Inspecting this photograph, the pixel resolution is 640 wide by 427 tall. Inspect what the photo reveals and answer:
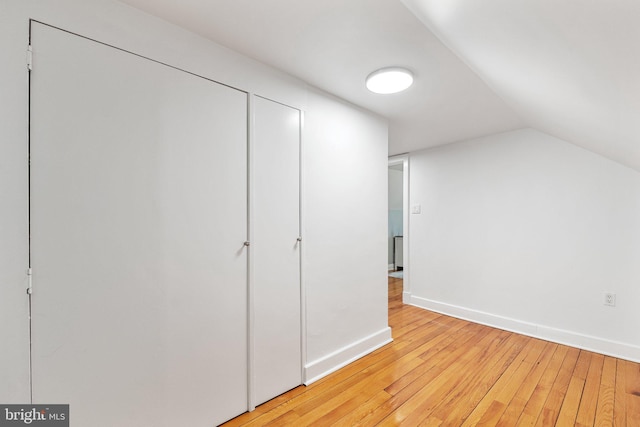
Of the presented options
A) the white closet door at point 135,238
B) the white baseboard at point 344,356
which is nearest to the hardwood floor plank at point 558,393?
the white baseboard at point 344,356

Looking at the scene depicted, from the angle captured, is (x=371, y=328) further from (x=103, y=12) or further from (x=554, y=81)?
(x=103, y=12)

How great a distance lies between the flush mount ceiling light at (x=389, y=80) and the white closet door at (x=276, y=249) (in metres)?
0.58

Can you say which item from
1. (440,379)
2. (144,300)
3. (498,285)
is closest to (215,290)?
(144,300)

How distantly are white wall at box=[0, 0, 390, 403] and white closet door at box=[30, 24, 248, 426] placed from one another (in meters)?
0.05

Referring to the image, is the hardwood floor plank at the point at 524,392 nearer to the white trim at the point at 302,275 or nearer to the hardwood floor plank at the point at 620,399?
the hardwood floor plank at the point at 620,399

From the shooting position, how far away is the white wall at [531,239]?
237 cm

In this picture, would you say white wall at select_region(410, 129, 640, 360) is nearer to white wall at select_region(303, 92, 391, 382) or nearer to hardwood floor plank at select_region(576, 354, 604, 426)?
hardwood floor plank at select_region(576, 354, 604, 426)

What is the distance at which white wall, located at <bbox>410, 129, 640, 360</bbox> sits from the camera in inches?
93.4

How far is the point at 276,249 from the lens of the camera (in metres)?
1.82

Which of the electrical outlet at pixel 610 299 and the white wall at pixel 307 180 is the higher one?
the white wall at pixel 307 180

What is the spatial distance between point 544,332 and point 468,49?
112 inches

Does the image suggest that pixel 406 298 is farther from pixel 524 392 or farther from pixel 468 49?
pixel 468 49

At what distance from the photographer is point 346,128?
2.28 meters

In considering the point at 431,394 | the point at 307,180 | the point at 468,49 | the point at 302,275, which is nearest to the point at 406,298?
the point at 431,394
